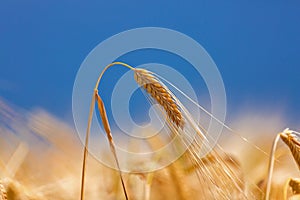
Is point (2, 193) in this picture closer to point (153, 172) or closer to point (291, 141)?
point (153, 172)

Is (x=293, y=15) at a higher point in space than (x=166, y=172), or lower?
higher

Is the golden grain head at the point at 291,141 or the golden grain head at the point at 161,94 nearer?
the golden grain head at the point at 291,141

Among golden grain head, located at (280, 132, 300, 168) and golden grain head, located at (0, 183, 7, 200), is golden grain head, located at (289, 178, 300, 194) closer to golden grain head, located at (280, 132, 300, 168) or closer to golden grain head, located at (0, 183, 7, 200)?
golden grain head, located at (280, 132, 300, 168)

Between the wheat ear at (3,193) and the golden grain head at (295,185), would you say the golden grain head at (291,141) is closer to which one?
the golden grain head at (295,185)

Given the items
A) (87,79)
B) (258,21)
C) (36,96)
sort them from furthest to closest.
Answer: (258,21)
(36,96)
(87,79)

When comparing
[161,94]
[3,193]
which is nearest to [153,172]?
[161,94]

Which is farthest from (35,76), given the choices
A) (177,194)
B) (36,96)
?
(177,194)

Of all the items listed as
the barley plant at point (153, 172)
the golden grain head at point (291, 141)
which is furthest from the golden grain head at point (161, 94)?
the golden grain head at point (291, 141)

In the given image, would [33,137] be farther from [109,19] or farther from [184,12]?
[184,12]
